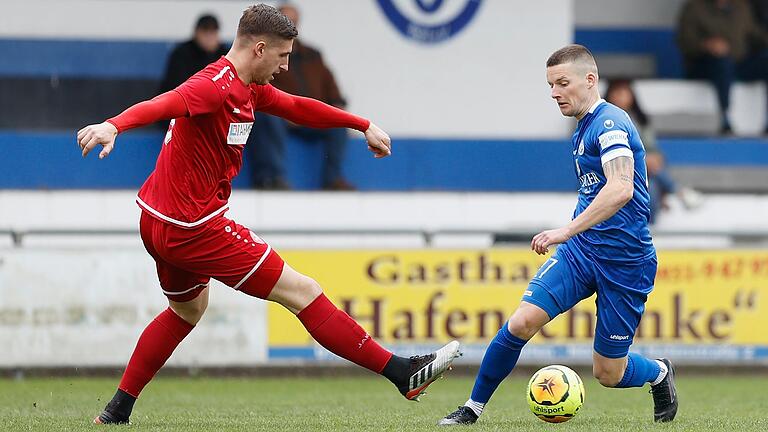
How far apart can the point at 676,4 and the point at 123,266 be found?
794 centimetres

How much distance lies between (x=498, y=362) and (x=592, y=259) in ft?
2.31

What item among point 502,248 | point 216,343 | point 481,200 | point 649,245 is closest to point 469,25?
point 481,200

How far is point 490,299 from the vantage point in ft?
39.1

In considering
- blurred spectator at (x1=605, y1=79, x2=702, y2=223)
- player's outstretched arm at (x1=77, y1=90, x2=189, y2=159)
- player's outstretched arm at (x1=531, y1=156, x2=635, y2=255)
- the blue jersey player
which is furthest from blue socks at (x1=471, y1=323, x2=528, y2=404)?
blurred spectator at (x1=605, y1=79, x2=702, y2=223)

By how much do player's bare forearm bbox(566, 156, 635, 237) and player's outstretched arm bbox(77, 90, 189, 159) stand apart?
6.23 ft


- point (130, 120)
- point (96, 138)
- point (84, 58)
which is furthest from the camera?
point (84, 58)

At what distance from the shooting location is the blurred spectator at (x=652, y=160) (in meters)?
13.4

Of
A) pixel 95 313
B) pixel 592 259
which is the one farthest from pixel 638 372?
pixel 95 313

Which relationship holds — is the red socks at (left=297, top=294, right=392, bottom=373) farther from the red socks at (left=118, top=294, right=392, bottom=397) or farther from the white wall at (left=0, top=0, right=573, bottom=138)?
the white wall at (left=0, top=0, right=573, bottom=138)

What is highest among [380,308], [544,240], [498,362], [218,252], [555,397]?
[544,240]

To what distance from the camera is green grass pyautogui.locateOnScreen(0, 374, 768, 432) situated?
7320 millimetres

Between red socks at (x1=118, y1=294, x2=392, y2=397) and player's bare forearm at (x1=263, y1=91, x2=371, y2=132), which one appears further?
player's bare forearm at (x1=263, y1=91, x2=371, y2=132)

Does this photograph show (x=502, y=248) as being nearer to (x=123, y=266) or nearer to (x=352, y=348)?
(x=123, y=266)

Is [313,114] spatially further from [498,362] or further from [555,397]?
[555,397]
